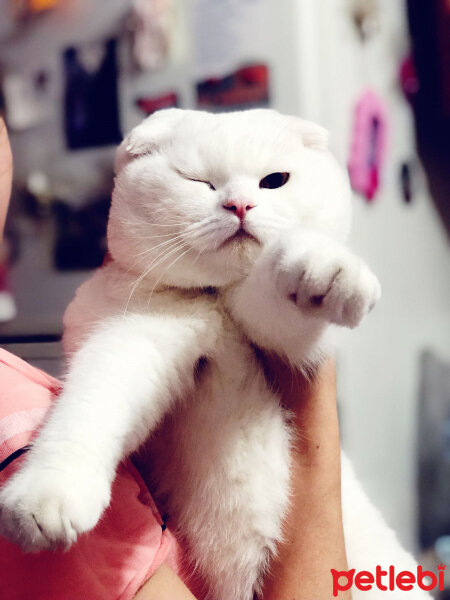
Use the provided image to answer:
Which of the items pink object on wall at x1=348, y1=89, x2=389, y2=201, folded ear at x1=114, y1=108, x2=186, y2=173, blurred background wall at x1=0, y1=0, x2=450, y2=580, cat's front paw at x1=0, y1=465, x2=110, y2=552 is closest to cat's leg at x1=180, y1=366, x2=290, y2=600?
cat's front paw at x1=0, y1=465, x2=110, y2=552

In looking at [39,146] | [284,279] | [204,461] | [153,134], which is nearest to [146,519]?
[204,461]

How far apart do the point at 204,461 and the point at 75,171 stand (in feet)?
3.19

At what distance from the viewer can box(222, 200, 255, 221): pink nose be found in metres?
0.54

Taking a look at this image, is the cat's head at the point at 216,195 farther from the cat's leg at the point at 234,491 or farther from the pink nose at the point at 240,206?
the cat's leg at the point at 234,491

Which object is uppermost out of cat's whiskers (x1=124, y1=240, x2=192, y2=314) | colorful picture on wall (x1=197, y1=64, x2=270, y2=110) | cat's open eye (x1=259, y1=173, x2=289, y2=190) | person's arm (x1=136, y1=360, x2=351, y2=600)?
colorful picture on wall (x1=197, y1=64, x2=270, y2=110)

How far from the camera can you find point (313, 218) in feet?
1.94

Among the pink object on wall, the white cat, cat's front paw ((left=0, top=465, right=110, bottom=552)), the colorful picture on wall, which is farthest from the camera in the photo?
the pink object on wall

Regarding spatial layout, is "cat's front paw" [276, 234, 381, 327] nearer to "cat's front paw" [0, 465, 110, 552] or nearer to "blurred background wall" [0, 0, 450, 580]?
"cat's front paw" [0, 465, 110, 552]

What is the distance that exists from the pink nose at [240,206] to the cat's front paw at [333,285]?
12 centimetres

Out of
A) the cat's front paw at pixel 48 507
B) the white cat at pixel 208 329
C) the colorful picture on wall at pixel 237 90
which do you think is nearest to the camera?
the cat's front paw at pixel 48 507

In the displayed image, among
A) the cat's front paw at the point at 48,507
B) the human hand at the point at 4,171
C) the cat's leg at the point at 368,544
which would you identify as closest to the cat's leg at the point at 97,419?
the cat's front paw at the point at 48,507

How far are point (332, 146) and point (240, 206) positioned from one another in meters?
0.54

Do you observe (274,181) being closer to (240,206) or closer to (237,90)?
(240,206)

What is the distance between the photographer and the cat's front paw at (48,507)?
15.7 inches
